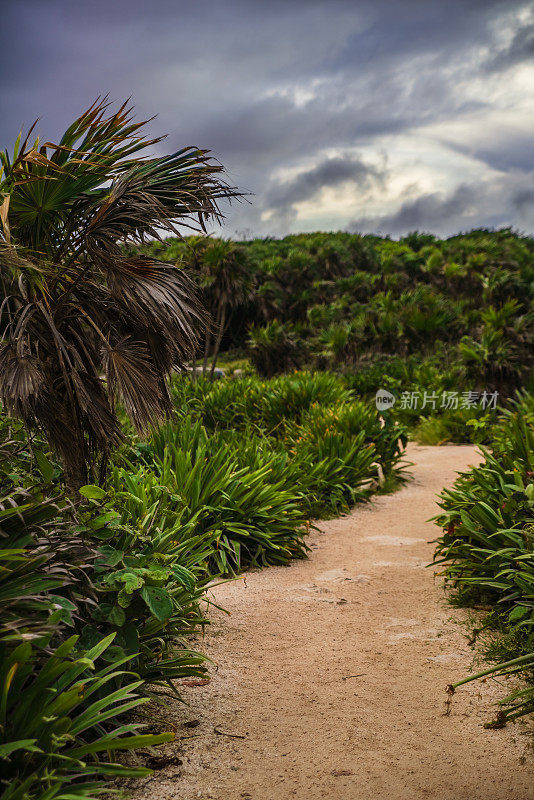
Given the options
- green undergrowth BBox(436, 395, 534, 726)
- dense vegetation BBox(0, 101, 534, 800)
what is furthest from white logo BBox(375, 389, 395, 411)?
green undergrowth BBox(436, 395, 534, 726)

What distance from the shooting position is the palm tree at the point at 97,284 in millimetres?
3777

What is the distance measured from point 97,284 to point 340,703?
9.26 feet

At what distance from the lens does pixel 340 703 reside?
350cm

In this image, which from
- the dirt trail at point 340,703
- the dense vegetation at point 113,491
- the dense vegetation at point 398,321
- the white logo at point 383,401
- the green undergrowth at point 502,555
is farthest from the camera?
the dense vegetation at point 398,321

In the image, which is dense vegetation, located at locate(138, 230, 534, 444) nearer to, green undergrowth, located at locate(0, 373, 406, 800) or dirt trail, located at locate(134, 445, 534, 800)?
green undergrowth, located at locate(0, 373, 406, 800)

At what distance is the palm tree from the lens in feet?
→ 12.4

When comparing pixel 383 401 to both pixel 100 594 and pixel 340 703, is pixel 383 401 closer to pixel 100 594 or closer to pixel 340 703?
pixel 340 703

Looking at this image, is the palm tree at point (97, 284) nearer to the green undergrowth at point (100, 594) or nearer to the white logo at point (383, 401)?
the green undergrowth at point (100, 594)

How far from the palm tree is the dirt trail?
5.23ft

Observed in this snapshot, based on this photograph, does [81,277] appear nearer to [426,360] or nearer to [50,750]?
[50,750]

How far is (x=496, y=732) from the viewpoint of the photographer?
122 inches

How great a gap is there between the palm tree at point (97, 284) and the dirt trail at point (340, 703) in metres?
1.59

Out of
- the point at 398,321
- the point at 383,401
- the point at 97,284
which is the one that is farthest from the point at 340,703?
the point at 398,321

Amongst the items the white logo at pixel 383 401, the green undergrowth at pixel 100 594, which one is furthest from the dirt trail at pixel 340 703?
the white logo at pixel 383 401
